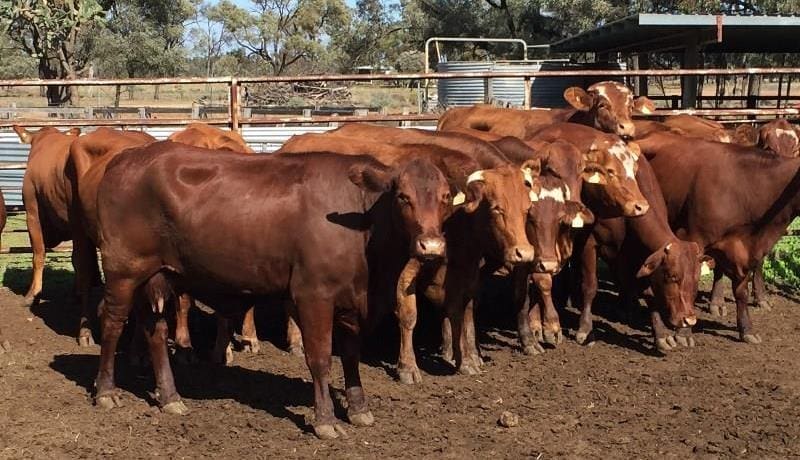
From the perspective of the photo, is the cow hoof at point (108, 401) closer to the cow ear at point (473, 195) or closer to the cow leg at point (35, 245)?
the cow ear at point (473, 195)

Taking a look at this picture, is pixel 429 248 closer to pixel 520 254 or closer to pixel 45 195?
pixel 520 254

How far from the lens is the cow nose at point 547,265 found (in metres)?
6.03

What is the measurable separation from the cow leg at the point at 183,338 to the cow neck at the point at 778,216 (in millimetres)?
4893

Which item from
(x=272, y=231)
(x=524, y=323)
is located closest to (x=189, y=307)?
(x=272, y=231)

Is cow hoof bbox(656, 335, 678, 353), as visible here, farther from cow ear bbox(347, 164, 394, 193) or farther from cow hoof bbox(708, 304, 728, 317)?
cow ear bbox(347, 164, 394, 193)

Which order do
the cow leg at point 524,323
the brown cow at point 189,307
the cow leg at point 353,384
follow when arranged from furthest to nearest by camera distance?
the cow leg at point 524,323, the brown cow at point 189,307, the cow leg at point 353,384

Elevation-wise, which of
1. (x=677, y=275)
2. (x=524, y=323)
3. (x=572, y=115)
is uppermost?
(x=572, y=115)

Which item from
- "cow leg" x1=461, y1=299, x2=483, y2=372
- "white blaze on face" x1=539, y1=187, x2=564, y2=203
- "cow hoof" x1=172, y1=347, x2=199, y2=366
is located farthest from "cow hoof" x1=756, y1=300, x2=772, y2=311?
"cow hoof" x1=172, y1=347, x2=199, y2=366

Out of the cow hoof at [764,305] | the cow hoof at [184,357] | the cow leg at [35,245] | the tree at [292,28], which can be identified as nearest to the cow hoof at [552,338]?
the cow hoof at [764,305]

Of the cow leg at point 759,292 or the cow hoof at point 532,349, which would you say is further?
the cow leg at point 759,292

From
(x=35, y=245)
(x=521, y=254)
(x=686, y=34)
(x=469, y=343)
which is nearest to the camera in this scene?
(x=521, y=254)

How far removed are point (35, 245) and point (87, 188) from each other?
7.99 feet

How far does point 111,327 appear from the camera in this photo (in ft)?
18.6

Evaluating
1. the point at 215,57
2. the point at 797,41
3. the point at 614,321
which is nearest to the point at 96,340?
the point at 614,321
